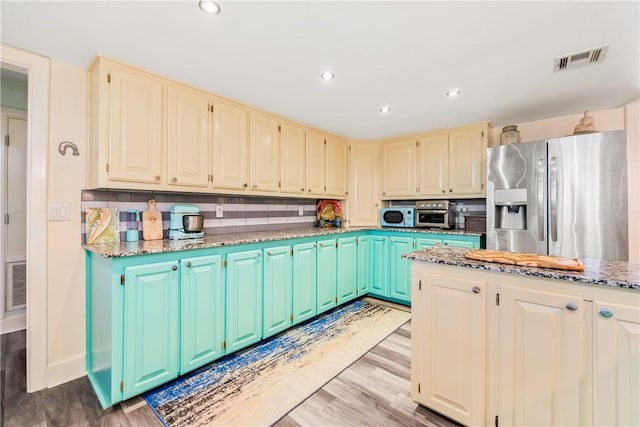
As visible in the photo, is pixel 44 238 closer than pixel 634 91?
Yes

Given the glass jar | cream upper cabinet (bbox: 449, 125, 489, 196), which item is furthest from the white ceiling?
cream upper cabinet (bbox: 449, 125, 489, 196)

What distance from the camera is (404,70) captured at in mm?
2018

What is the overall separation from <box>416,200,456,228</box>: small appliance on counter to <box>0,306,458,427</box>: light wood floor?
1.94 meters

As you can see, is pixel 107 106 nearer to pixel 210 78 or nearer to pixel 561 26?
pixel 210 78

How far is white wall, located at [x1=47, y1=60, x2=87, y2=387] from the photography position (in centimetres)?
190

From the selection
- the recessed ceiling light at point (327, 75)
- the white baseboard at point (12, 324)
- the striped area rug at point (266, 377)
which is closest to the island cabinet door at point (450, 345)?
the striped area rug at point (266, 377)

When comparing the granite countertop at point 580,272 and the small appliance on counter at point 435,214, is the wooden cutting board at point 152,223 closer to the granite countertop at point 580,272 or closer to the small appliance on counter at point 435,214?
the granite countertop at point 580,272

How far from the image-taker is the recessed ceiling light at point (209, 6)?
1.35 meters

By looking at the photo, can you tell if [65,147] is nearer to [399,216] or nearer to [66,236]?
[66,236]

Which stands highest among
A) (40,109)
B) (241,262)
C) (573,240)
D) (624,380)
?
(40,109)

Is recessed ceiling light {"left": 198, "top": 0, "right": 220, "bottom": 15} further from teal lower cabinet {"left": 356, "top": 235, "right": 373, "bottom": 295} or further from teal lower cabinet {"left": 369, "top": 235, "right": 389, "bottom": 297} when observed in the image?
teal lower cabinet {"left": 369, "top": 235, "right": 389, "bottom": 297}

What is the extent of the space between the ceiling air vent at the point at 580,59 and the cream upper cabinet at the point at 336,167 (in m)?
2.30

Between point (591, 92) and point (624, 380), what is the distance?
245 cm

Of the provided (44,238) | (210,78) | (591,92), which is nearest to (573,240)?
(591,92)
